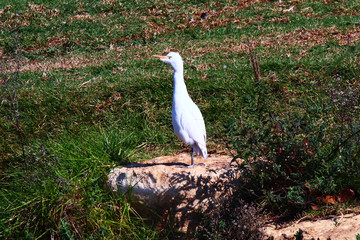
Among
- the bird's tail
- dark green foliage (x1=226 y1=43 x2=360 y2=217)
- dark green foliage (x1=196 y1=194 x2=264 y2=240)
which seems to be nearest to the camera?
dark green foliage (x1=196 y1=194 x2=264 y2=240)

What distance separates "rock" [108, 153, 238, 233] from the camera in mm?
4062

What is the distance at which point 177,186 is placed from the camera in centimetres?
412

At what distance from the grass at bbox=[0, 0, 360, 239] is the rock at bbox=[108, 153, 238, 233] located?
0.55 ft

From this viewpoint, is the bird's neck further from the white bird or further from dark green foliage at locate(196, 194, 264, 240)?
dark green foliage at locate(196, 194, 264, 240)

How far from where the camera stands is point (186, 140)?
406 centimetres

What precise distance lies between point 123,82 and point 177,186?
8.66ft

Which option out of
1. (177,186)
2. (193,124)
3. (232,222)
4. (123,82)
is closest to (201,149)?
(193,124)

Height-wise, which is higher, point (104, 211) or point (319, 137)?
point (319, 137)

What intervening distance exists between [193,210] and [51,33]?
7.07 metres

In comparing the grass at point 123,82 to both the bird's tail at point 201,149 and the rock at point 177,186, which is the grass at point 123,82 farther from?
the bird's tail at point 201,149

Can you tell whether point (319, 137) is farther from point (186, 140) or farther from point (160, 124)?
point (160, 124)

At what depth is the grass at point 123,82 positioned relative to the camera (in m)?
4.20

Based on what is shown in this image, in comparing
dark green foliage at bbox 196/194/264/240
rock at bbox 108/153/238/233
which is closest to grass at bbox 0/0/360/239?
rock at bbox 108/153/238/233

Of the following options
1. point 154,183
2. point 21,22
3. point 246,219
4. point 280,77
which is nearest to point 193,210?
point 154,183
